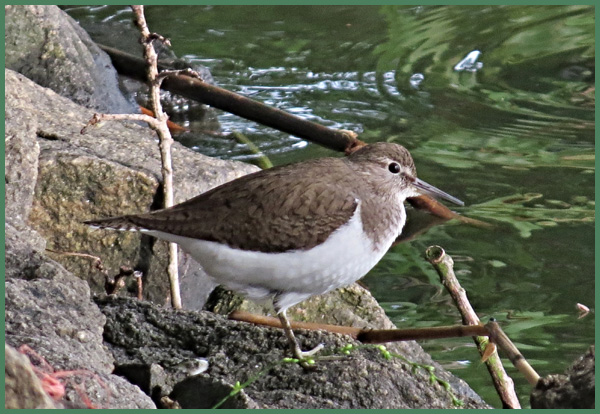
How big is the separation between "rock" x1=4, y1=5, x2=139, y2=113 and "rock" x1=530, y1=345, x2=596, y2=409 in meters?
4.66

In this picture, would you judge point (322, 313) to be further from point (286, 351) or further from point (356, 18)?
point (356, 18)

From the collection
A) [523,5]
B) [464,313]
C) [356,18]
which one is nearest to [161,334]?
[464,313]

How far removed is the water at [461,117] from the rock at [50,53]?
3.80 ft

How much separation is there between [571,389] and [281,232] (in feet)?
5.11

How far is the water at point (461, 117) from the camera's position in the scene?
626 cm

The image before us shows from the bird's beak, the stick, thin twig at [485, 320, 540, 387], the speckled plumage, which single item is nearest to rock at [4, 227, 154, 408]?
the speckled plumage

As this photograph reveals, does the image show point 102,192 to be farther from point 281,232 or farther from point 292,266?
point 292,266

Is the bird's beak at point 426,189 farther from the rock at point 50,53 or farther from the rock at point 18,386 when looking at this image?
the rock at point 50,53

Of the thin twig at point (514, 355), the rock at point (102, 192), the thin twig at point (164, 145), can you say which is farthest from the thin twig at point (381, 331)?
the rock at point (102, 192)

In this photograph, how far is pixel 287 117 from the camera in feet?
22.1

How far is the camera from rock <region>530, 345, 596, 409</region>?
351 centimetres

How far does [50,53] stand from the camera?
7.00m

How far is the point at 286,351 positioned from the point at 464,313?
0.94m

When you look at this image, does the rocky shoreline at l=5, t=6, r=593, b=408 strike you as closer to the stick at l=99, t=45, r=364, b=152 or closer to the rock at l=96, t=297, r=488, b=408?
the rock at l=96, t=297, r=488, b=408
